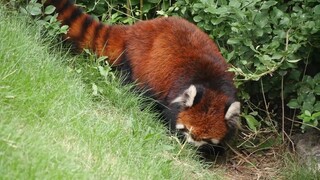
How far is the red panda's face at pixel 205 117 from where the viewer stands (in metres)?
A: 5.52

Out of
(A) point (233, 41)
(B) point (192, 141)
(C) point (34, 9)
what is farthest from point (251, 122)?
(C) point (34, 9)

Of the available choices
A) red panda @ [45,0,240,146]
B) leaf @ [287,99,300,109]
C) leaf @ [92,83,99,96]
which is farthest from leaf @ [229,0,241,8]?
leaf @ [92,83,99,96]

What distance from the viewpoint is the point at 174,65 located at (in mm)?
5734

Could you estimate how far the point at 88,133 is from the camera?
4.43 m

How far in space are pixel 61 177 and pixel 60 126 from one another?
2.39 ft

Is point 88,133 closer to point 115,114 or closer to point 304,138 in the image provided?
point 115,114

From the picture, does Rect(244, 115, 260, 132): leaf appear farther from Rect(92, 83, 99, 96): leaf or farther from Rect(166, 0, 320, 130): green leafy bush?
Rect(92, 83, 99, 96): leaf

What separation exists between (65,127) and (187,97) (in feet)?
4.82

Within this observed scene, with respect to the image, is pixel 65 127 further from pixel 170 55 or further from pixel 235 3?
pixel 235 3

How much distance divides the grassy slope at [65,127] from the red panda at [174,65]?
31cm

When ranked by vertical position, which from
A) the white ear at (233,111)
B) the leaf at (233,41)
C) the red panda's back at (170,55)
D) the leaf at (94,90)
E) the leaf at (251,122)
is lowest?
the leaf at (251,122)

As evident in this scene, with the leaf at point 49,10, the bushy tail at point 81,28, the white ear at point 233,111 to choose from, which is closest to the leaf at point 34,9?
the leaf at point 49,10

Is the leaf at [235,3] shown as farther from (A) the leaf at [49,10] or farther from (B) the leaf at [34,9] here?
(B) the leaf at [34,9]

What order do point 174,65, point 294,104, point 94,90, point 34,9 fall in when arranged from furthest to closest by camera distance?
point 174,65, point 294,104, point 34,9, point 94,90
